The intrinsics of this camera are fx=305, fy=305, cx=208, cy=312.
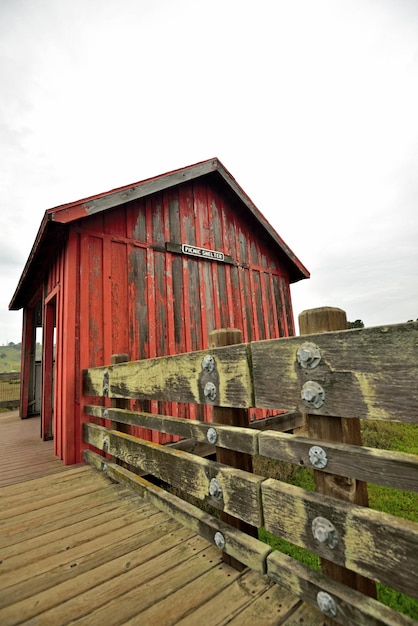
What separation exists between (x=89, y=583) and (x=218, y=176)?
7.17 metres

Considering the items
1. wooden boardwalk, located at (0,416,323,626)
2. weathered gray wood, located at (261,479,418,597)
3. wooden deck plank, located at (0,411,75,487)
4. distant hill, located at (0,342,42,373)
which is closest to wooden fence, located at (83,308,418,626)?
weathered gray wood, located at (261,479,418,597)

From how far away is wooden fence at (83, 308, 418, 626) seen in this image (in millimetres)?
1042

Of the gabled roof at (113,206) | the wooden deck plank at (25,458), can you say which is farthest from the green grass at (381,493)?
the gabled roof at (113,206)

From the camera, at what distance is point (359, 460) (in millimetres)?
1148

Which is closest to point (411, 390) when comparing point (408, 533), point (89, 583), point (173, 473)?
point (408, 533)

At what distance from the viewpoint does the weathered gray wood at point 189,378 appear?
169 centimetres

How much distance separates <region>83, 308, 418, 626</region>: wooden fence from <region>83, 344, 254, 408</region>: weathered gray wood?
0.03ft

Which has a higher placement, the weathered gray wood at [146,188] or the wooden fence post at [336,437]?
the weathered gray wood at [146,188]

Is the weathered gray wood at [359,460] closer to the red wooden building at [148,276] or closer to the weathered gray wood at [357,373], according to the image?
the weathered gray wood at [357,373]

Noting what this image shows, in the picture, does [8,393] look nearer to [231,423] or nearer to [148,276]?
[148,276]

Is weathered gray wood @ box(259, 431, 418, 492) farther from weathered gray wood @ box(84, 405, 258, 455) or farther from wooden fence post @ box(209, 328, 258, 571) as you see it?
wooden fence post @ box(209, 328, 258, 571)

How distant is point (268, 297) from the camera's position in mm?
7941

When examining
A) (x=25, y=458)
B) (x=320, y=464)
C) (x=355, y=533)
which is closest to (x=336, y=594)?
(x=355, y=533)

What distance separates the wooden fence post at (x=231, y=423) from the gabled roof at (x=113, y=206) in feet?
11.5
